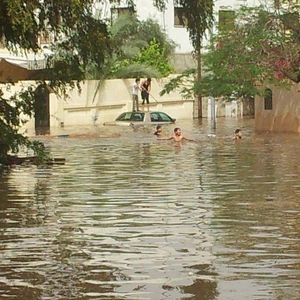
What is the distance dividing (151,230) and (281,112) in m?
25.9

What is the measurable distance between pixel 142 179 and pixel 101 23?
3003 mm

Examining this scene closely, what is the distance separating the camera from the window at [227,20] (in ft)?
114

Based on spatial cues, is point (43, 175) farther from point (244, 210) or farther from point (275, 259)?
point (275, 259)

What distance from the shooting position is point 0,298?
8516 millimetres

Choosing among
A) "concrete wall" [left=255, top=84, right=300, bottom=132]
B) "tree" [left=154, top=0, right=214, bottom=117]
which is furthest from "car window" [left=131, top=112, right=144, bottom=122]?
"tree" [left=154, top=0, right=214, bottom=117]

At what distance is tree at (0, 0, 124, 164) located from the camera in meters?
16.0

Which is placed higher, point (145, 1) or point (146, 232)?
point (145, 1)

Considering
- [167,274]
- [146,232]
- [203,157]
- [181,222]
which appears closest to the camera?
[167,274]

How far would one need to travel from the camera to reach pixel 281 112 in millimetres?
37375

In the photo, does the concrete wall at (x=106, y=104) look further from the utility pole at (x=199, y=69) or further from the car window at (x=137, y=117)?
the car window at (x=137, y=117)

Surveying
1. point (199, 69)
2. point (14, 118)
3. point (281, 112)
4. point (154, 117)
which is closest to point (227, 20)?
point (281, 112)

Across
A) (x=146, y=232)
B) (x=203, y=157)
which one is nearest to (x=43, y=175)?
(x=203, y=157)

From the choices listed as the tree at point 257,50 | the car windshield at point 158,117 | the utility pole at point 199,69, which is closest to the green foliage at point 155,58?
the utility pole at point 199,69

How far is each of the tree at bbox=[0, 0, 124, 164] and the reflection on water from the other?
47.3 inches
